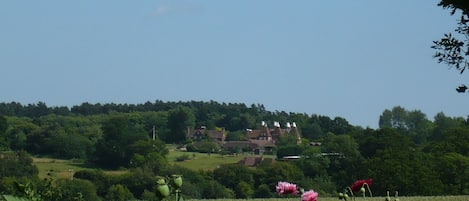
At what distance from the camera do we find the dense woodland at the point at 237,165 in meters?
53.2

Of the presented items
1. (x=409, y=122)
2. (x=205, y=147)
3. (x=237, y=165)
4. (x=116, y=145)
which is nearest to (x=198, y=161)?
(x=116, y=145)

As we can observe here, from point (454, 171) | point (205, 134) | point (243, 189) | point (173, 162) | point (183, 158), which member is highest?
point (205, 134)

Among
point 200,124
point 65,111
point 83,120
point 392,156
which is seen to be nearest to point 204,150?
point 83,120

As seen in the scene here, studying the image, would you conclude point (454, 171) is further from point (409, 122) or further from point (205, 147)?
point (409, 122)

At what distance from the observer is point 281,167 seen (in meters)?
65.6

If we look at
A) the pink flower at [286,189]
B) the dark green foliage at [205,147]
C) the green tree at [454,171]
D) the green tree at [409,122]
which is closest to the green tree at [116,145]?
the dark green foliage at [205,147]

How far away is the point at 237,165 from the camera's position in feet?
236

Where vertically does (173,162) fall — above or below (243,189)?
above

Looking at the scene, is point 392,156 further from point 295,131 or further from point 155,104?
point 155,104

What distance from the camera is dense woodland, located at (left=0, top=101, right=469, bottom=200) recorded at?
53.2 metres

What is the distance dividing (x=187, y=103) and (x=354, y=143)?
87.3 meters

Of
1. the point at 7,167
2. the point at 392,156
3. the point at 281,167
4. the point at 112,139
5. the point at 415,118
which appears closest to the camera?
the point at 7,167

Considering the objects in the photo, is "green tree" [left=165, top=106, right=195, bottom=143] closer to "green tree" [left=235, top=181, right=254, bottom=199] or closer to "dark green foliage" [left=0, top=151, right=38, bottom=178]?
"green tree" [left=235, top=181, right=254, bottom=199]

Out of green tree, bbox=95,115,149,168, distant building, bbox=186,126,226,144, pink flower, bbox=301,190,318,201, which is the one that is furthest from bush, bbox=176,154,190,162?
pink flower, bbox=301,190,318,201
